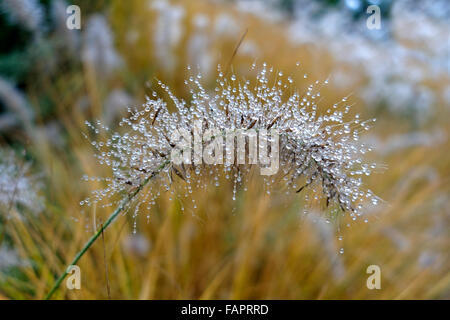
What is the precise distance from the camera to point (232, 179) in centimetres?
82

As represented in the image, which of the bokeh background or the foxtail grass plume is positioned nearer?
the foxtail grass plume

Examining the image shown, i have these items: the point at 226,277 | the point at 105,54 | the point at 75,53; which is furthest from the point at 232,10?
the point at 226,277

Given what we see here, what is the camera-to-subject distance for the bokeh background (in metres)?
1.25

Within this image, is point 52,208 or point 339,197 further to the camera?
point 52,208

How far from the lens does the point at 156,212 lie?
163 centimetres

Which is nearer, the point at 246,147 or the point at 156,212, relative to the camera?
the point at 246,147

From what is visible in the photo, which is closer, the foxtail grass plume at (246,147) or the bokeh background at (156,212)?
the foxtail grass plume at (246,147)

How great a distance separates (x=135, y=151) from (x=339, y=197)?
0.43 m

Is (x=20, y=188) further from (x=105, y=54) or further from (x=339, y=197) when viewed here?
(x=339, y=197)

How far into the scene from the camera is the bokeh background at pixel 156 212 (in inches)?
49.1

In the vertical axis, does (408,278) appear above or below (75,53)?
below
